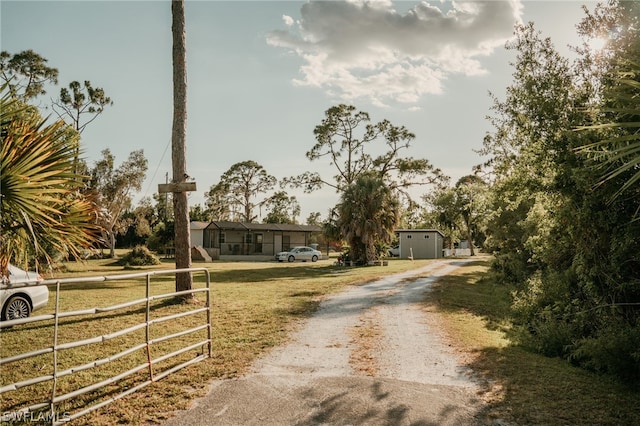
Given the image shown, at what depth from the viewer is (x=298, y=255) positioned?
41.7 meters

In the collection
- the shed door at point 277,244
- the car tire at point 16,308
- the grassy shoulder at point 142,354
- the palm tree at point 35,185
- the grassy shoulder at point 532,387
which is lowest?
the grassy shoulder at point 532,387

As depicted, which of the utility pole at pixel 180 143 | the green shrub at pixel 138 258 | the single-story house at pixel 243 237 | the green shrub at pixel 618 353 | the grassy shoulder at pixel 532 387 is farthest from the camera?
the single-story house at pixel 243 237

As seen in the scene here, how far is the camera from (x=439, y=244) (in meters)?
52.8

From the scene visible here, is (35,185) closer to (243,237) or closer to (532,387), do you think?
(532,387)

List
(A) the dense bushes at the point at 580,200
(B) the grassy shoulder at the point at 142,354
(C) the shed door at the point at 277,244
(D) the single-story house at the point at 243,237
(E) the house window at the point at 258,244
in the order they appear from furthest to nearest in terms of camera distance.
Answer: (C) the shed door at the point at 277,244 < (E) the house window at the point at 258,244 < (D) the single-story house at the point at 243,237 < (A) the dense bushes at the point at 580,200 < (B) the grassy shoulder at the point at 142,354

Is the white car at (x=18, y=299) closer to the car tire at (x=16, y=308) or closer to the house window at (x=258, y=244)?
the car tire at (x=16, y=308)

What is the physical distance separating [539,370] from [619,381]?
1.10 m

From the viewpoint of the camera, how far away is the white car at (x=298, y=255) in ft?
136

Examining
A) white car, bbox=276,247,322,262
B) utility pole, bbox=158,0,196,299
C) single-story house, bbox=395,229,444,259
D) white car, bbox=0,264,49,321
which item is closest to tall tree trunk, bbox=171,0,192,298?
utility pole, bbox=158,0,196,299

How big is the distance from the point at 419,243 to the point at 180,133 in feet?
139

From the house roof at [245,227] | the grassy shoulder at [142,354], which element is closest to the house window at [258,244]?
the house roof at [245,227]

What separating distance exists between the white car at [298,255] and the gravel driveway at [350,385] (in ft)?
105

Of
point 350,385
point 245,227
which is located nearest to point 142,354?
point 350,385

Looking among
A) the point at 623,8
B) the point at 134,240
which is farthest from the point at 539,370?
the point at 134,240
